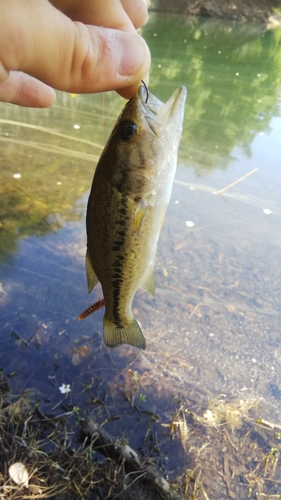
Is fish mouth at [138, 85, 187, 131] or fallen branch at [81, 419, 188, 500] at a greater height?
fish mouth at [138, 85, 187, 131]

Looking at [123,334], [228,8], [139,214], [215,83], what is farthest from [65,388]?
[228,8]

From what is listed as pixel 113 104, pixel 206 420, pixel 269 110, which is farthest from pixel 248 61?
pixel 206 420

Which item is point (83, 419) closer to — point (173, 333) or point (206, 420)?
point (206, 420)

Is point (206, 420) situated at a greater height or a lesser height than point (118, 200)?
lesser

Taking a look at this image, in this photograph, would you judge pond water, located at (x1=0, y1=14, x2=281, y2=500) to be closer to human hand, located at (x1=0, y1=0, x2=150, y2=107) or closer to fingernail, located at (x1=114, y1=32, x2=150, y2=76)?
human hand, located at (x1=0, y1=0, x2=150, y2=107)

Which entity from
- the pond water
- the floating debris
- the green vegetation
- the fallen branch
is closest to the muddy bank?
the green vegetation
